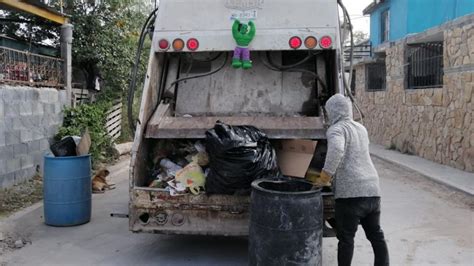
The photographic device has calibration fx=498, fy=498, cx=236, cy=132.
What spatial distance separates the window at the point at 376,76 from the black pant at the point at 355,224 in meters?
12.2

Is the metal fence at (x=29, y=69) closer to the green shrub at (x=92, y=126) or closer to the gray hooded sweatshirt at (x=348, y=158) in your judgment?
the green shrub at (x=92, y=126)

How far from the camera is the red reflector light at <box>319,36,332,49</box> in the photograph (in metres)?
4.84

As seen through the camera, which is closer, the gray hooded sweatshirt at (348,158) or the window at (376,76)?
the gray hooded sweatshirt at (348,158)

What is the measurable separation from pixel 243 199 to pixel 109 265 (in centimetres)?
139

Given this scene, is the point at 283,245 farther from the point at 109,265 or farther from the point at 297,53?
the point at 297,53

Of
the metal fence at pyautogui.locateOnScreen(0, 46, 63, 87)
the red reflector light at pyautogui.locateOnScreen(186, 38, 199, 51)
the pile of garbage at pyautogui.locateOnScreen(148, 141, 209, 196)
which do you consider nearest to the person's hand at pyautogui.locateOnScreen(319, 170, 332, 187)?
the pile of garbage at pyautogui.locateOnScreen(148, 141, 209, 196)

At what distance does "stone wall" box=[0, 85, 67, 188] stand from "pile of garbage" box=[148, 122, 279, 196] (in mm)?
3596

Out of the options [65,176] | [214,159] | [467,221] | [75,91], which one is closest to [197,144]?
[214,159]

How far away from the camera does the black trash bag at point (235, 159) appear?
4141mm

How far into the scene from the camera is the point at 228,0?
502 cm

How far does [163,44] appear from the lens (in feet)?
16.4

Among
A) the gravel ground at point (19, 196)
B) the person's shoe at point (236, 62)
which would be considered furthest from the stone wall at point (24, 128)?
the person's shoe at point (236, 62)

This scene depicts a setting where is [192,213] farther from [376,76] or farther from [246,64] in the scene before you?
[376,76]

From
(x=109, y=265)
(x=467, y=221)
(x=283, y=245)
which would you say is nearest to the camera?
(x=283, y=245)
